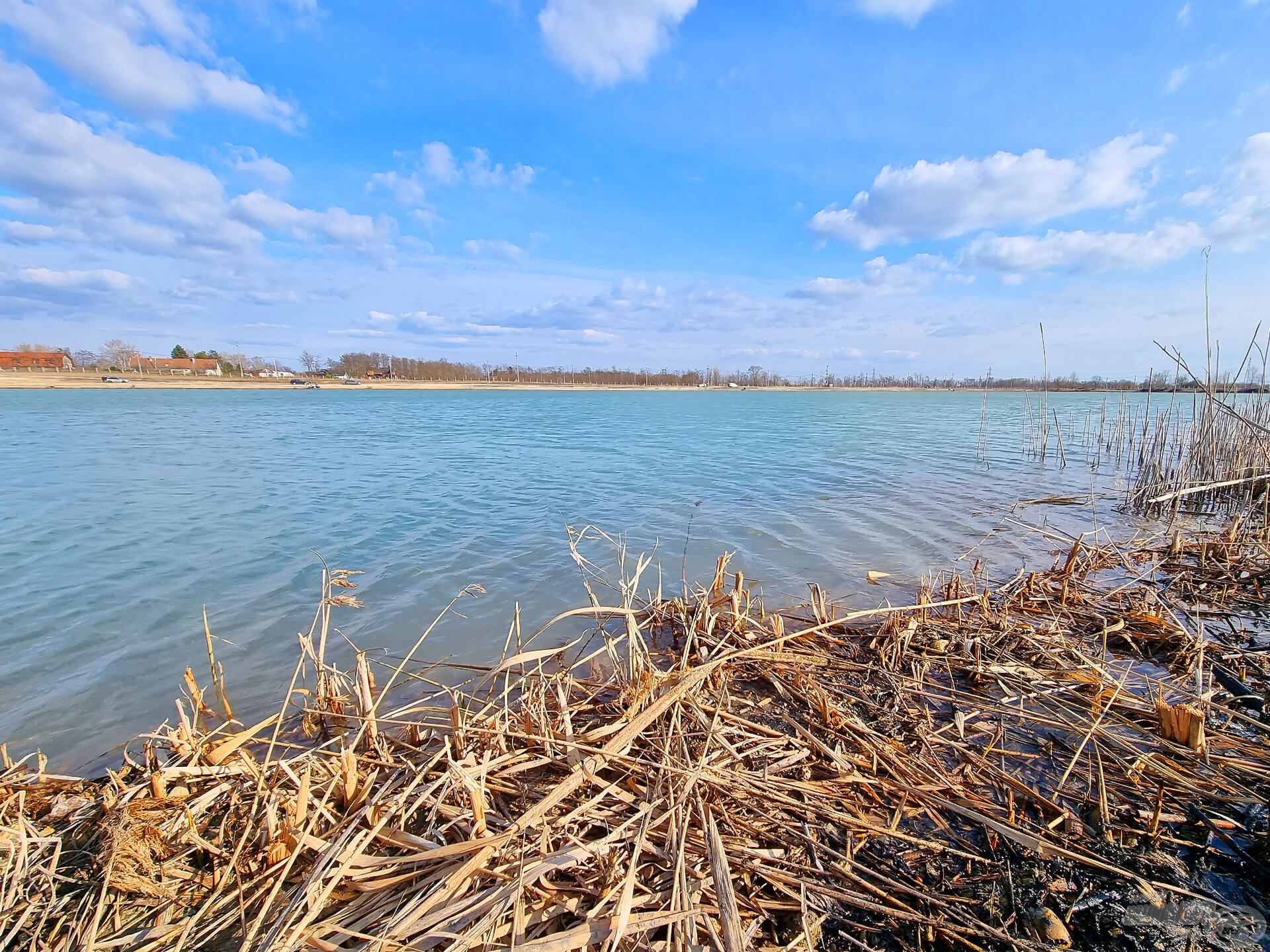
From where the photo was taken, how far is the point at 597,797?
6.84 feet

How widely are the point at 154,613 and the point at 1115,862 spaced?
8.31 metres

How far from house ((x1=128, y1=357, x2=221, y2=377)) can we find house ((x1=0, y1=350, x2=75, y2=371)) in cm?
979

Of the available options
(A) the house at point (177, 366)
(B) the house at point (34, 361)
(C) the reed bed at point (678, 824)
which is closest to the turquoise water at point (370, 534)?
(C) the reed bed at point (678, 824)

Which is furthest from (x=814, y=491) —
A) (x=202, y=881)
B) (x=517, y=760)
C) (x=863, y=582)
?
(x=202, y=881)

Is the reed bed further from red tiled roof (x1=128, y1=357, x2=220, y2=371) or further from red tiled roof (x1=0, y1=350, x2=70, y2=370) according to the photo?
red tiled roof (x1=0, y1=350, x2=70, y2=370)

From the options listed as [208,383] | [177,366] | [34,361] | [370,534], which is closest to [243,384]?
[208,383]

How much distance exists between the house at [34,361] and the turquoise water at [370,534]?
11667cm

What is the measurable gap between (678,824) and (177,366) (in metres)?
149

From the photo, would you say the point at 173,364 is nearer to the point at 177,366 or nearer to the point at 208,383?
the point at 177,366

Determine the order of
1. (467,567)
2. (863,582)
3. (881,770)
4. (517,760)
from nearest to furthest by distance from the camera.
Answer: (517,760), (881,770), (863,582), (467,567)

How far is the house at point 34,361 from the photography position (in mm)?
96062

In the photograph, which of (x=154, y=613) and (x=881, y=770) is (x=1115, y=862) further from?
(x=154, y=613)

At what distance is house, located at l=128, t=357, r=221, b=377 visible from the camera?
107062mm

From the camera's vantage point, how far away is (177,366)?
362 ft
